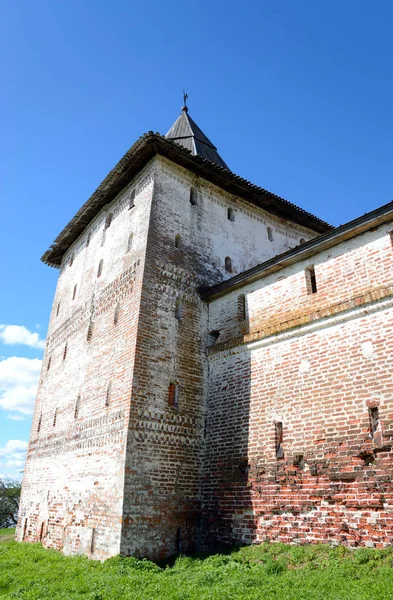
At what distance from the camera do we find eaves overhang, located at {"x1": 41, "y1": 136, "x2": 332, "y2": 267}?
41.7ft

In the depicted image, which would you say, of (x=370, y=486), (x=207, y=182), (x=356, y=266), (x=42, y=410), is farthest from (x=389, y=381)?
(x=42, y=410)

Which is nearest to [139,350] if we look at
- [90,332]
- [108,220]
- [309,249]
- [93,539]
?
[90,332]

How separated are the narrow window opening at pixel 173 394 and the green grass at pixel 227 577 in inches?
124

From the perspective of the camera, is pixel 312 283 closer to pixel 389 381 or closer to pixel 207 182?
pixel 389 381

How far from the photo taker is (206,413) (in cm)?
1105

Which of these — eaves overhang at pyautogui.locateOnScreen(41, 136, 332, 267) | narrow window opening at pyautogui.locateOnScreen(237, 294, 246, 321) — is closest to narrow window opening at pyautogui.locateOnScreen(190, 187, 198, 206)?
Result: eaves overhang at pyautogui.locateOnScreen(41, 136, 332, 267)

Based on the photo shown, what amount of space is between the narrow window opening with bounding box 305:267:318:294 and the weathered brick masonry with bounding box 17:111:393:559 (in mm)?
27

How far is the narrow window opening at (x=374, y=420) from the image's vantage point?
7426mm

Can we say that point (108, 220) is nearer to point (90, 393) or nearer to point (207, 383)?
point (90, 393)

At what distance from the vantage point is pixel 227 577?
719cm

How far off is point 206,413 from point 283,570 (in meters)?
4.31

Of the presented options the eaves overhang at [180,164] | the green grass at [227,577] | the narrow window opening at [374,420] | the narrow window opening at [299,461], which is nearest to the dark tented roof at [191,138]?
the eaves overhang at [180,164]

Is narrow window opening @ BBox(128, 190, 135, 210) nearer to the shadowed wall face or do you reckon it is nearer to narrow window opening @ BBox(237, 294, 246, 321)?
the shadowed wall face

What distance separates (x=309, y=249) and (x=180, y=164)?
5.45 metres
